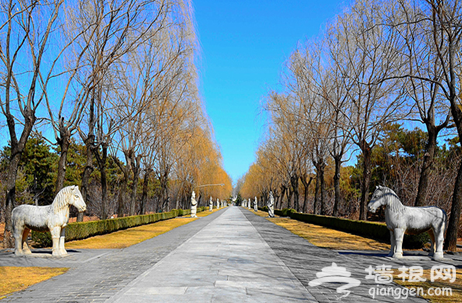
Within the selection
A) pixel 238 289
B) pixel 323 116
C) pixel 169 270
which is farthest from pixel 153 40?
pixel 238 289

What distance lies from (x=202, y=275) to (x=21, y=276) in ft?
12.7

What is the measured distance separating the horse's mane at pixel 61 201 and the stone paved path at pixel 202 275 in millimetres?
1411

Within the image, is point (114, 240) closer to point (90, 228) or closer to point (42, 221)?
point (90, 228)

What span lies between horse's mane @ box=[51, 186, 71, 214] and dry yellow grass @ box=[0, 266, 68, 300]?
2.14 m

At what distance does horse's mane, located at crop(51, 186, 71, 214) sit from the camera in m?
10.7

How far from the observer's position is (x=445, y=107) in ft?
57.4

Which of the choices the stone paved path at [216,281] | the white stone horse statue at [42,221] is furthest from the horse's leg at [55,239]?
the stone paved path at [216,281]

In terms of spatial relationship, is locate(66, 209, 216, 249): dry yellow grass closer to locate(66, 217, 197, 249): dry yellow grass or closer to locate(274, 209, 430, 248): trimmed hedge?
locate(66, 217, 197, 249): dry yellow grass

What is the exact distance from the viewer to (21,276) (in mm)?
7926

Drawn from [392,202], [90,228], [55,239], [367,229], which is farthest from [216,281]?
[367,229]

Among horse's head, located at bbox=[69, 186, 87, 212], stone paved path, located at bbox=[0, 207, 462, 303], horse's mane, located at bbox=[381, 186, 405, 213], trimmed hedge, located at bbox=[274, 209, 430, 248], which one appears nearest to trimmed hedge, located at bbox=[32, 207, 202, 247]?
stone paved path, located at bbox=[0, 207, 462, 303]

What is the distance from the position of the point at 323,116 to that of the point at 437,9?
53.2 ft

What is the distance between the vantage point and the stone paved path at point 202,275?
603cm

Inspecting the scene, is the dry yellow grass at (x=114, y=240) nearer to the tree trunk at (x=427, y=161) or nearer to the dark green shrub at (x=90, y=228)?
the dark green shrub at (x=90, y=228)
